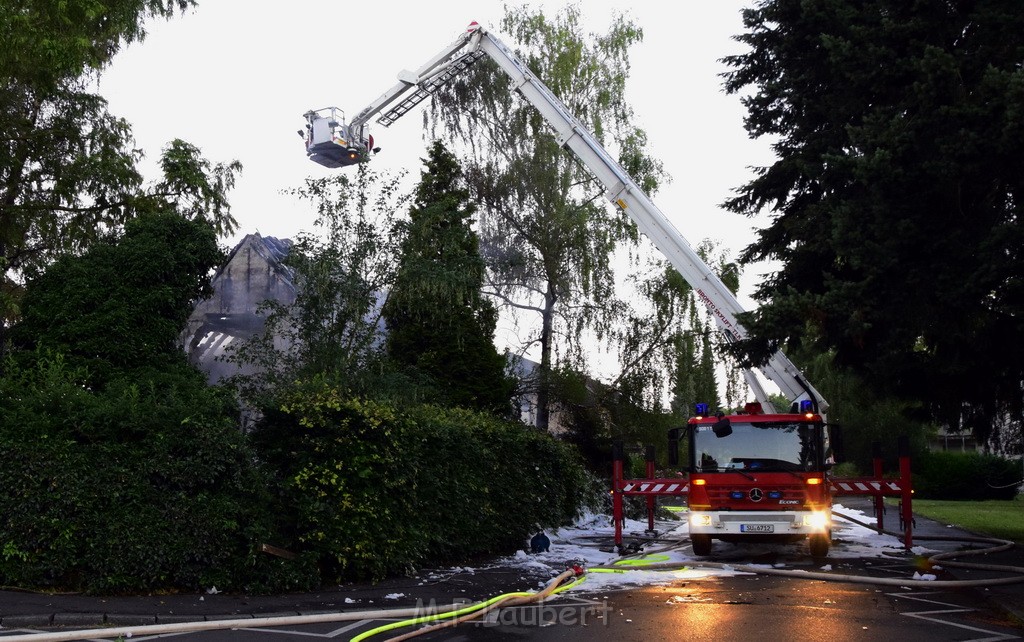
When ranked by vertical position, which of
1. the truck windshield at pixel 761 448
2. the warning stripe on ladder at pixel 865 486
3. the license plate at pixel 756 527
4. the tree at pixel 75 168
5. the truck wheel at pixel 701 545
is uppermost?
the tree at pixel 75 168

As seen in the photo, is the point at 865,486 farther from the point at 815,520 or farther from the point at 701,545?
the point at 701,545

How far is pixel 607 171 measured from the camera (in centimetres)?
2245

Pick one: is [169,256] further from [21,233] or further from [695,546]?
[695,546]

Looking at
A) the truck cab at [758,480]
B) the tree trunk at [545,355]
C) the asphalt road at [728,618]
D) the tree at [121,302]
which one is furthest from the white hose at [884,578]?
the tree trunk at [545,355]

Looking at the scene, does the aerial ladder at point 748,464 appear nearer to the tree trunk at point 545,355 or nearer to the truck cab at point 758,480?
the truck cab at point 758,480

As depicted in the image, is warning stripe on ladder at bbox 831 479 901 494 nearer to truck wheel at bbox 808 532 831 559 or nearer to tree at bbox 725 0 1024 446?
tree at bbox 725 0 1024 446

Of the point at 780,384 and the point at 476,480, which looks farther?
the point at 780,384

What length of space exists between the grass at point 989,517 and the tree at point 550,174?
11.0m

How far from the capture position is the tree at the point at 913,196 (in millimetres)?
12055

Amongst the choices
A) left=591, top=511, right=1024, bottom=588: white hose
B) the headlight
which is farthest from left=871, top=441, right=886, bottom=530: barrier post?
the headlight

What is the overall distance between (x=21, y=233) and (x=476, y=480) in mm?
10127

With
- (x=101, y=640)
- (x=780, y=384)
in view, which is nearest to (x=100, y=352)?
(x=101, y=640)

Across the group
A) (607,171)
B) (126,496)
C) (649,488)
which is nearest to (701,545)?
(649,488)

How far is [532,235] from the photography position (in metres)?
30.2
